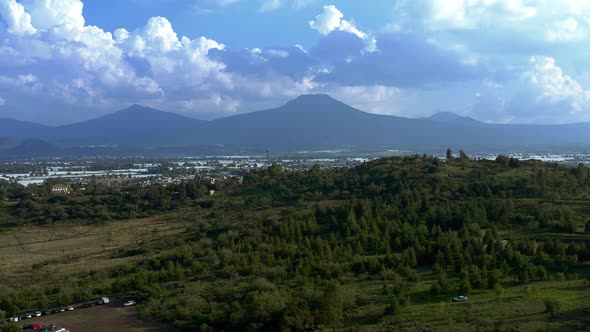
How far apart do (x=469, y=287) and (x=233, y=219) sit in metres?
27.1

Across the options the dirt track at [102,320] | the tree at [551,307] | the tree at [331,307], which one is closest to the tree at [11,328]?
the dirt track at [102,320]

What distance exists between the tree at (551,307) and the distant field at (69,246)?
2497 centimetres

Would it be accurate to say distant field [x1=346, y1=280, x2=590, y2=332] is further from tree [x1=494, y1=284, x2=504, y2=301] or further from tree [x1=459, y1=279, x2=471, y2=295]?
tree [x1=459, y1=279, x2=471, y2=295]

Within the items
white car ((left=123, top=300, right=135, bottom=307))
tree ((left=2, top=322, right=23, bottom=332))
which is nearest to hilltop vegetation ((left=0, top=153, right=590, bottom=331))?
white car ((left=123, top=300, right=135, bottom=307))

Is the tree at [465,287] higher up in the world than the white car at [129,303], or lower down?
higher up

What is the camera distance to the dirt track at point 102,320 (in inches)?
856

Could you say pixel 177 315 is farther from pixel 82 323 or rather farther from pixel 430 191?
pixel 430 191

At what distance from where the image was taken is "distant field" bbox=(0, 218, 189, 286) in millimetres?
33656

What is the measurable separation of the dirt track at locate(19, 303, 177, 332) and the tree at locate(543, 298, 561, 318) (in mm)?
13968

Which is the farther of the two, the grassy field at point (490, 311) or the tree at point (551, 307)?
the tree at point (551, 307)

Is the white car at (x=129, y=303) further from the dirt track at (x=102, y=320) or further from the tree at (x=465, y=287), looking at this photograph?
the tree at (x=465, y=287)

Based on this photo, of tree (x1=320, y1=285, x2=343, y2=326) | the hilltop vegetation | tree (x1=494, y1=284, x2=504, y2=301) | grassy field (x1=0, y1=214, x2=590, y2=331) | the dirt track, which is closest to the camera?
grassy field (x1=0, y1=214, x2=590, y2=331)

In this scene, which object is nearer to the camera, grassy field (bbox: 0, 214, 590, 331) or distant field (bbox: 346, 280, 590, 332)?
distant field (bbox: 346, 280, 590, 332)

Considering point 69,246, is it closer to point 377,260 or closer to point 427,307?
point 377,260
